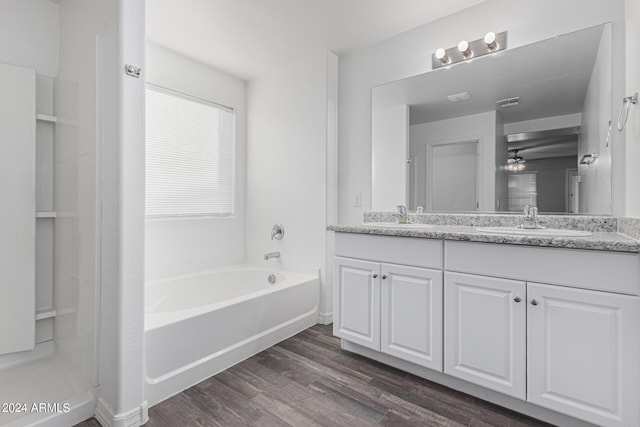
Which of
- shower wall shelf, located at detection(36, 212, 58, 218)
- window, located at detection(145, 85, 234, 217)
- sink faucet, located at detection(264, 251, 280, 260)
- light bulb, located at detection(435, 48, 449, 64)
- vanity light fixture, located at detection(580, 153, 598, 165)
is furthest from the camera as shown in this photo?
sink faucet, located at detection(264, 251, 280, 260)

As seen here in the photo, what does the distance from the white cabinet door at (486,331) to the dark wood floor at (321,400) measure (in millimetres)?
170

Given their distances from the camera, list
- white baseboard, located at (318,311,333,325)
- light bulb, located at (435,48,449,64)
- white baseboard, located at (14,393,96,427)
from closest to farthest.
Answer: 1. white baseboard, located at (14,393,96,427)
2. light bulb, located at (435,48,449,64)
3. white baseboard, located at (318,311,333,325)

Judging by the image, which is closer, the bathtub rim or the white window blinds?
the bathtub rim

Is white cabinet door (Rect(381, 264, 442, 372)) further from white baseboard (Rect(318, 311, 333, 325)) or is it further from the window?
the window

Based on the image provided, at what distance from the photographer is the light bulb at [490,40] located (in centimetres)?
202

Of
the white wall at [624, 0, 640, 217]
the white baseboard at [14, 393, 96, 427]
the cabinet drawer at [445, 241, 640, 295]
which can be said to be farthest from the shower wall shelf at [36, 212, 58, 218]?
the white wall at [624, 0, 640, 217]

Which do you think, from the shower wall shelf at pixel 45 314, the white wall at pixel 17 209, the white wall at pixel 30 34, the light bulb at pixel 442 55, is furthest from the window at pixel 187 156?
the light bulb at pixel 442 55

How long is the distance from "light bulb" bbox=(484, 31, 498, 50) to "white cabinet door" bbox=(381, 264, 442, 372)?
1.52 m

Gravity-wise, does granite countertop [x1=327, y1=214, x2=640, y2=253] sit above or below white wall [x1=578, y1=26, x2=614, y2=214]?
below

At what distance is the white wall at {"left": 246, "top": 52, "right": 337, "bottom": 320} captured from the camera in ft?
9.10

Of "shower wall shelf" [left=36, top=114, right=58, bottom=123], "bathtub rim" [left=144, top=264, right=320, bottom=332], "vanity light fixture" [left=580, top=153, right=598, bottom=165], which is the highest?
"shower wall shelf" [left=36, top=114, right=58, bottom=123]

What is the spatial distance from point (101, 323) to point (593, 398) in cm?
217

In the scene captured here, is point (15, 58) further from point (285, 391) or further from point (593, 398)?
point (593, 398)

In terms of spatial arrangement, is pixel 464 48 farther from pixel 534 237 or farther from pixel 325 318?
pixel 325 318
